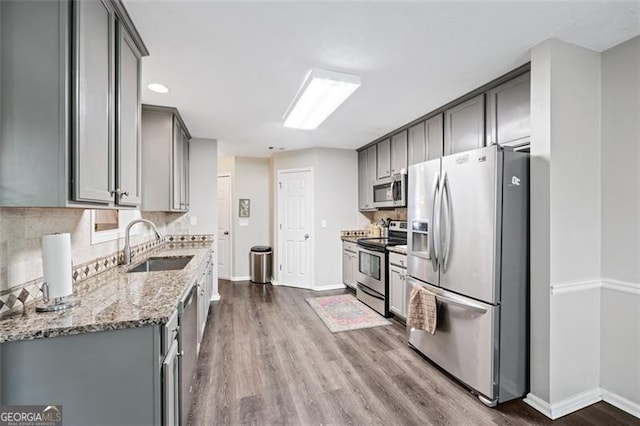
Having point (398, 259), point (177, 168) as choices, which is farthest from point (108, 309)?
point (398, 259)

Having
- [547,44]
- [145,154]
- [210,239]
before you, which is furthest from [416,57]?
[210,239]

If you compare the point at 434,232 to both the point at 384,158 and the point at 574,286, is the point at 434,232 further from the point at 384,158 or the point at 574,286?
the point at 384,158

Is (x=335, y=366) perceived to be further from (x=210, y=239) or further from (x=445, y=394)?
(x=210, y=239)

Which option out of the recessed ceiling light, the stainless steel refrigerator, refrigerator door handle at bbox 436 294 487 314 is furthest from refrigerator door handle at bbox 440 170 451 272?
the recessed ceiling light

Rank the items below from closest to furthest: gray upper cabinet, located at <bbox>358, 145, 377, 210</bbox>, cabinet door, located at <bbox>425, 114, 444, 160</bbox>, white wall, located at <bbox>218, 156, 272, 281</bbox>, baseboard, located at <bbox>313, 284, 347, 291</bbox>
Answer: cabinet door, located at <bbox>425, 114, 444, 160</bbox>
gray upper cabinet, located at <bbox>358, 145, 377, 210</bbox>
baseboard, located at <bbox>313, 284, 347, 291</bbox>
white wall, located at <bbox>218, 156, 272, 281</bbox>

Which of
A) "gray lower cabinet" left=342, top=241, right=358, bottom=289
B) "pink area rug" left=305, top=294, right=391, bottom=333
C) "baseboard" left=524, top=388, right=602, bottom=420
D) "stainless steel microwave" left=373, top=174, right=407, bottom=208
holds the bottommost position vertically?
"pink area rug" left=305, top=294, right=391, bottom=333

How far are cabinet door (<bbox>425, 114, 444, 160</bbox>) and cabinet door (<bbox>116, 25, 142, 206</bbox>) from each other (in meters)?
2.86

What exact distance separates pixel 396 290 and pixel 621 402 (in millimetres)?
1934

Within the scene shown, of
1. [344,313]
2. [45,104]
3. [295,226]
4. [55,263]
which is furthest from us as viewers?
[295,226]

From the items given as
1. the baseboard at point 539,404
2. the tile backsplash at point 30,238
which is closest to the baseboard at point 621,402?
the baseboard at point 539,404

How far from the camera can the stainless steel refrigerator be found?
2.03m

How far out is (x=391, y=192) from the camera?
4.10 m

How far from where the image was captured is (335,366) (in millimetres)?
2535

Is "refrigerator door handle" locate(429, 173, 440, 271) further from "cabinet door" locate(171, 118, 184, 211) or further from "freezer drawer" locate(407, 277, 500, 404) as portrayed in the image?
"cabinet door" locate(171, 118, 184, 211)
